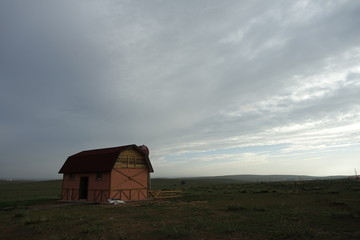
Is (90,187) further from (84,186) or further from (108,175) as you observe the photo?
(108,175)

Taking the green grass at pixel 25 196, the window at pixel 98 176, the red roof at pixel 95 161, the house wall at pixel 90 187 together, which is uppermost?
the red roof at pixel 95 161

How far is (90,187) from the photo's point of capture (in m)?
25.5

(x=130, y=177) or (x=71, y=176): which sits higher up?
(x=71, y=176)

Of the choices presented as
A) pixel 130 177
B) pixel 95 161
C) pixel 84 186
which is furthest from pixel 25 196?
pixel 130 177

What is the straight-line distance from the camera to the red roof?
2483 cm

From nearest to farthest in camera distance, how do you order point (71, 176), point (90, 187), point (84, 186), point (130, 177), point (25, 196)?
point (90, 187)
point (130, 177)
point (84, 186)
point (71, 176)
point (25, 196)

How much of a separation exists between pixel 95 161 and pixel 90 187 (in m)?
2.76

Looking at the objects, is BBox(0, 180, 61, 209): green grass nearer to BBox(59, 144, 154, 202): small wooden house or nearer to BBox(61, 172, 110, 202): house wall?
BBox(61, 172, 110, 202): house wall

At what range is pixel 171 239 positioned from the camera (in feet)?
30.0

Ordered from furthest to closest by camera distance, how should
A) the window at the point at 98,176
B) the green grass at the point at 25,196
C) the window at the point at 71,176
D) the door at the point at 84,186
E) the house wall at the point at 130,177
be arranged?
the window at the point at 71,176 < the door at the point at 84,186 < the window at the point at 98,176 < the house wall at the point at 130,177 < the green grass at the point at 25,196

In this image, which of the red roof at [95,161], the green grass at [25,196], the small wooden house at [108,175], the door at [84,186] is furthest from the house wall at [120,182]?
the green grass at [25,196]

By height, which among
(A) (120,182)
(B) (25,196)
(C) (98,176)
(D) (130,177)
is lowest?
(B) (25,196)

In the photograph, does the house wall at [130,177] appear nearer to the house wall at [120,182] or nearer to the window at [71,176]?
the house wall at [120,182]

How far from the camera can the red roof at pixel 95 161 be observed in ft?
81.5
